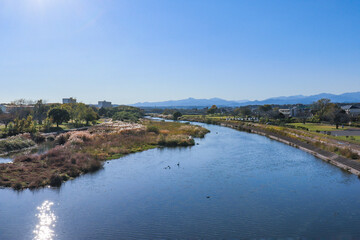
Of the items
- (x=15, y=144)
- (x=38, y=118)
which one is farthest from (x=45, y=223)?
(x=38, y=118)

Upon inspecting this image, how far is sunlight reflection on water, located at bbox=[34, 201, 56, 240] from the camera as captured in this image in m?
15.0

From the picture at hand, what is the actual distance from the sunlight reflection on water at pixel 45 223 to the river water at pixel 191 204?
0.06 m

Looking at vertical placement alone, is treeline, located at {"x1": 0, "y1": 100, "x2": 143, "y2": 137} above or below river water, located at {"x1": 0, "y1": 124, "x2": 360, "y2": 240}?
above

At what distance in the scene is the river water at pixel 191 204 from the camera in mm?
15422

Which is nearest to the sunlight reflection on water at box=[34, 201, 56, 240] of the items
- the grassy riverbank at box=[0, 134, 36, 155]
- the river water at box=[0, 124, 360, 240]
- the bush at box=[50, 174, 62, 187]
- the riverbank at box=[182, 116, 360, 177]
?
the river water at box=[0, 124, 360, 240]

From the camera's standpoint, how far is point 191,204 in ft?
63.0

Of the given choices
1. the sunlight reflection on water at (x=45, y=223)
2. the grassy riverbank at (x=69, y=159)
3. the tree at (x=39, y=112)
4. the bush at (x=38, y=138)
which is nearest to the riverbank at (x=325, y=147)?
the grassy riverbank at (x=69, y=159)

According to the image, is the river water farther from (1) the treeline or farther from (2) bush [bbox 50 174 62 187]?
(1) the treeline

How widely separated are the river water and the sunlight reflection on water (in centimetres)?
6

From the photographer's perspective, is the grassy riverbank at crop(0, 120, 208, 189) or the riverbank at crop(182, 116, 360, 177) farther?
the riverbank at crop(182, 116, 360, 177)

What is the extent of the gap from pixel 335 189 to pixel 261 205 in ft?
26.9

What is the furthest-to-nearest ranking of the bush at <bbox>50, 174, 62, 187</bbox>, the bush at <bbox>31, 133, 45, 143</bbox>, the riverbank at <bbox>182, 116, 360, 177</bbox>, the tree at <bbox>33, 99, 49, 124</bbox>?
1. the tree at <bbox>33, 99, 49, 124</bbox>
2. the bush at <bbox>31, 133, 45, 143</bbox>
3. the riverbank at <bbox>182, 116, 360, 177</bbox>
4. the bush at <bbox>50, 174, 62, 187</bbox>

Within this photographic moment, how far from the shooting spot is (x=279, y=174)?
27.5m

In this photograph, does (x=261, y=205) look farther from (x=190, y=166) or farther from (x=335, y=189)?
(x=190, y=166)
